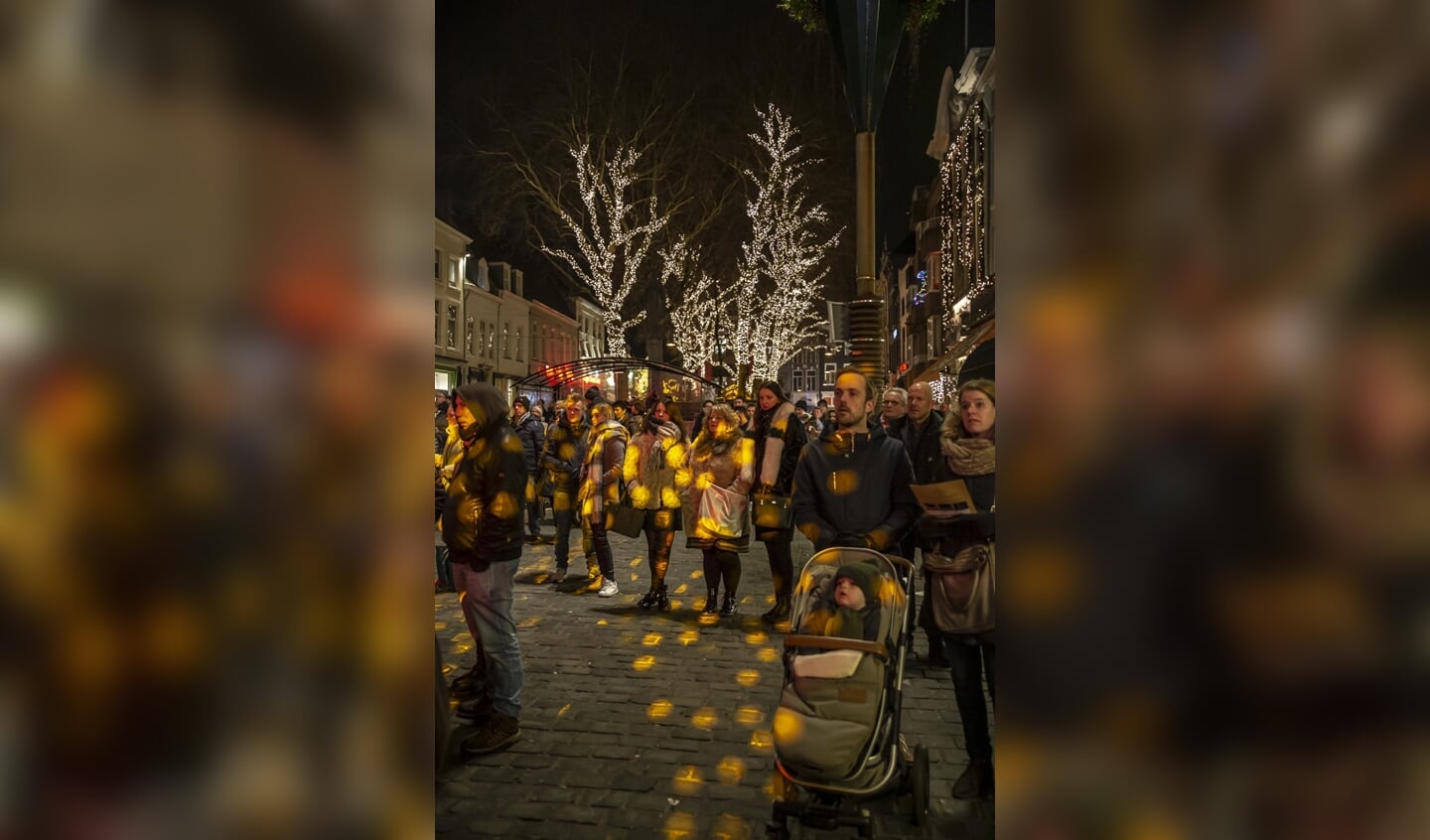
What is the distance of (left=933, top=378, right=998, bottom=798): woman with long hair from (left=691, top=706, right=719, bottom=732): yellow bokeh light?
145 cm

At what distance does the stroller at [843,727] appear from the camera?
3.08 metres

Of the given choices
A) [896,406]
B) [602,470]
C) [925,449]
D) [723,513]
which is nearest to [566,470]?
[602,470]

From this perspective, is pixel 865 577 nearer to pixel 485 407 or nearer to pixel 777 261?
pixel 485 407

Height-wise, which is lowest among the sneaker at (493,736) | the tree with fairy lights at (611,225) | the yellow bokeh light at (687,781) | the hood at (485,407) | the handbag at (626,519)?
the yellow bokeh light at (687,781)

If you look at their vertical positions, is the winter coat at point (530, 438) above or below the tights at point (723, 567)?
above

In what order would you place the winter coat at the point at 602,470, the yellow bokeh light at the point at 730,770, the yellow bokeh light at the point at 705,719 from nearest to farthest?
the yellow bokeh light at the point at 730,770 < the yellow bokeh light at the point at 705,719 < the winter coat at the point at 602,470

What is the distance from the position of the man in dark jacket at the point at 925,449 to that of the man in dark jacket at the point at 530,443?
517 cm

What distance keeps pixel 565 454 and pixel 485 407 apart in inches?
183

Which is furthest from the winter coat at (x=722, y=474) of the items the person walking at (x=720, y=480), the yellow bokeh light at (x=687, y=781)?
the yellow bokeh light at (x=687, y=781)

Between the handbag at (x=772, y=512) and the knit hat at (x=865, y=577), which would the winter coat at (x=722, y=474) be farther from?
the knit hat at (x=865, y=577)
